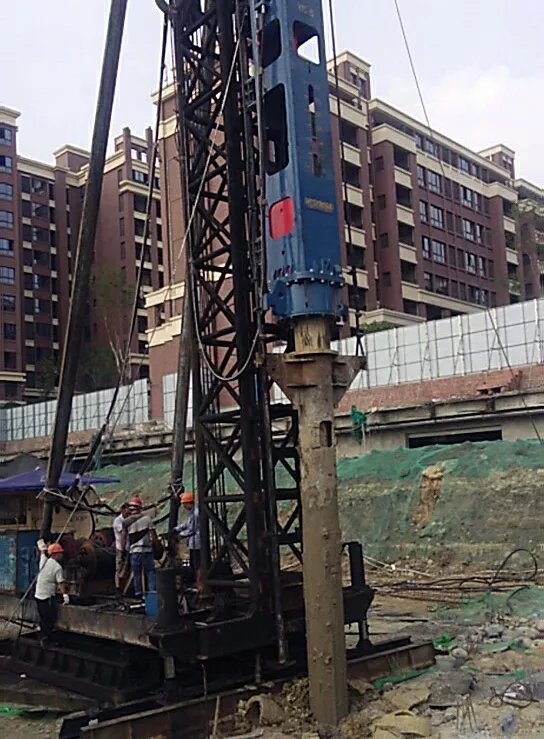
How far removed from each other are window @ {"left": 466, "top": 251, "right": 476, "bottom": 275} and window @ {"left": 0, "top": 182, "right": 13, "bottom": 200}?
39.7 m

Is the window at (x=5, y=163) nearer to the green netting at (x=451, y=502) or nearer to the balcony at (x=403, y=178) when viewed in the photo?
the balcony at (x=403, y=178)

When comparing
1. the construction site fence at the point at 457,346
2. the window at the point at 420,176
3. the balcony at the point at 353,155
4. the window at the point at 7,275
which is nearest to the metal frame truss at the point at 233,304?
the construction site fence at the point at 457,346

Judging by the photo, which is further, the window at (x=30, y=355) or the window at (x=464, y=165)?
the window at (x=30, y=355)

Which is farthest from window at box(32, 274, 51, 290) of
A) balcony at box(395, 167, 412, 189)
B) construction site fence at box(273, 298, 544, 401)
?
construction site fence at box(273, 298, 544, 401)

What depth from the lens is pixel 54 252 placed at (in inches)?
3086

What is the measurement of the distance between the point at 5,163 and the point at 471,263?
40995 millimetres

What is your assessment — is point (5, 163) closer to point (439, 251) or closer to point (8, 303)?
point (8, 303)

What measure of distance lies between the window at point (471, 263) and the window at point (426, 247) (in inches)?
241

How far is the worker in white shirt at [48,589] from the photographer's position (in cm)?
1034

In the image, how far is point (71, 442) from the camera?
44.1m

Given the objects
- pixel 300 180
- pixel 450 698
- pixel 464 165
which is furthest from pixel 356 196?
pixel 450 698

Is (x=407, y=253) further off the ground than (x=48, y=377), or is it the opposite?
(x=407, y=253)

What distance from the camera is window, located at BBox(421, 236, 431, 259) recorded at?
6444 centimetres

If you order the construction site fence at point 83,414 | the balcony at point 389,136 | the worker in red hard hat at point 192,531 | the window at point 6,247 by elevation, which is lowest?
the worker in red hard hat at point 192,531
